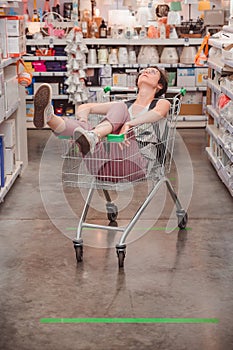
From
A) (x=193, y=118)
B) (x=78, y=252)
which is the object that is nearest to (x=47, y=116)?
(x=78, y=252)

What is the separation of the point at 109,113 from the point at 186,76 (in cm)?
504

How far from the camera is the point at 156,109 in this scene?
4352 millimetres

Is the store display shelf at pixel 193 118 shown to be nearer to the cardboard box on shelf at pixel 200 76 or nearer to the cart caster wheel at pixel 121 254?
the cardboard box on shelf at pixel 200 76

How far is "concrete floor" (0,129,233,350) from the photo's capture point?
323 cm

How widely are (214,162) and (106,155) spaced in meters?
2.87

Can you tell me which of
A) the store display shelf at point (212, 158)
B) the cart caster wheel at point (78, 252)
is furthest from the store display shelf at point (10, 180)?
the store display shelf at point (212, 158)

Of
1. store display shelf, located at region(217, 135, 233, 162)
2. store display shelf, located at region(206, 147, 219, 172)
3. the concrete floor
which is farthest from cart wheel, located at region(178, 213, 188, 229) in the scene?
store display shelf, located at region(206, 147, 219, 172)

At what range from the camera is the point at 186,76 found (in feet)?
30.2

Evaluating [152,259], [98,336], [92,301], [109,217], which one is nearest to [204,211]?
[109,217]

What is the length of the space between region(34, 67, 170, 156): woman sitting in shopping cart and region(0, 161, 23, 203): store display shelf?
140cm

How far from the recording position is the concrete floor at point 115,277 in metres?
3.23

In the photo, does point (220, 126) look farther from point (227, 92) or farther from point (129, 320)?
point (129, 320)

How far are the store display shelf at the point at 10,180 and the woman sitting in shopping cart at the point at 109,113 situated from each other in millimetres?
1398

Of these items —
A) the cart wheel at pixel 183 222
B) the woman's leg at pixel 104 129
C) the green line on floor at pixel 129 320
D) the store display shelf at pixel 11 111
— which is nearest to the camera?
the green line on floor at pixel 129 320
